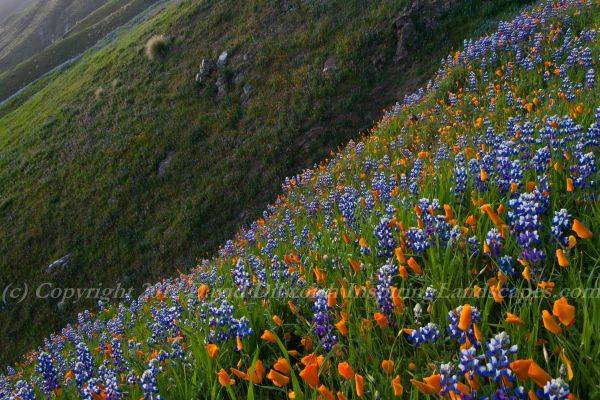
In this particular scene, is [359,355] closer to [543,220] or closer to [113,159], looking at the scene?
[543,220]

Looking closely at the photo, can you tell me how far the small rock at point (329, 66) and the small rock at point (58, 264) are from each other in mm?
14456

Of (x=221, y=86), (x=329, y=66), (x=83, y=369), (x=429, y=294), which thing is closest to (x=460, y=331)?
(x=429, y=294)

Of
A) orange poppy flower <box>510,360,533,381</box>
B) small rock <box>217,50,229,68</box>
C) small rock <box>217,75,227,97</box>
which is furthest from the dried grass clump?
orange poppy flower <box>510,360,533,381</box>

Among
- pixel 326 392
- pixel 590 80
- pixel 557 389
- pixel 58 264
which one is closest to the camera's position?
pixel 557 389

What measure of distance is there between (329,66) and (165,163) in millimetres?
9247

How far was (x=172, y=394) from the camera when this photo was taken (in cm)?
305

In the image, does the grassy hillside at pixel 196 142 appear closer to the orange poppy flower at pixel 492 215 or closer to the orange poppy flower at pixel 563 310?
the orange poppy flower at pixel 492 215

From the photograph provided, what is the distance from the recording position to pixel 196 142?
22.7 m

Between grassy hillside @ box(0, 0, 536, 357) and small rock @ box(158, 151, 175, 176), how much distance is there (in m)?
0.15

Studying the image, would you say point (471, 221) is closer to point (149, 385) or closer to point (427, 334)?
point (427, 334)

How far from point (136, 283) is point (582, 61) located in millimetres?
15879

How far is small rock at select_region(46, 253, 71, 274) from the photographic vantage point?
2008 centimetres

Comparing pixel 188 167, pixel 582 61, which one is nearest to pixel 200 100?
pixel 188 167

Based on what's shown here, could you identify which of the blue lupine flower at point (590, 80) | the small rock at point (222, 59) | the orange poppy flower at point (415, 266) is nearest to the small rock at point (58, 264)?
the small rock at point (222, 59)
